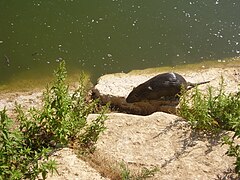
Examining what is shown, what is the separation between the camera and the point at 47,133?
4.98 metres

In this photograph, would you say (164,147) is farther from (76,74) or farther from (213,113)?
(76,74)

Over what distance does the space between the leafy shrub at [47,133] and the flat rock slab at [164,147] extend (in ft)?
0.82

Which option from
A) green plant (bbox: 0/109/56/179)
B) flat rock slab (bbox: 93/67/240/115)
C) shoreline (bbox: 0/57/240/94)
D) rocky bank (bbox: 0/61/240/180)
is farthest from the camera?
shoreline (bbox: 0/57/240/94)

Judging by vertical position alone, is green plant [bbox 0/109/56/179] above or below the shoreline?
below

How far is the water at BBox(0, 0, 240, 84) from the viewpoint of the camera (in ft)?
23.7

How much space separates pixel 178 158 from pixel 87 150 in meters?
0.99

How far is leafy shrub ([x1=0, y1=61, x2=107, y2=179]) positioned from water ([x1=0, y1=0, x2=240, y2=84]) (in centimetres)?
201

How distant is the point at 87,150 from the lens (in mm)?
4969

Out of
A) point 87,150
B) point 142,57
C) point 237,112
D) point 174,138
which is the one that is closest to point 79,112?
point 87,150

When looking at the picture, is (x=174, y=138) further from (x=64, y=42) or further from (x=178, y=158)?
(x=64, y=42)

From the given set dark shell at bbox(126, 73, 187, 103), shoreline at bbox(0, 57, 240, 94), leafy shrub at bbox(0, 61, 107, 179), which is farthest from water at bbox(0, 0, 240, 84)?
leafy shrub at bbox(0, 61, 107, 179)

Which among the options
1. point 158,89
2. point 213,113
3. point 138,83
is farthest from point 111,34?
point 213,113

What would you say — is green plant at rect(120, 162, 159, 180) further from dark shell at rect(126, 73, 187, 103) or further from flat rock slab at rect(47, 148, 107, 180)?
dark shell at rect(126, 73, 187, 103)

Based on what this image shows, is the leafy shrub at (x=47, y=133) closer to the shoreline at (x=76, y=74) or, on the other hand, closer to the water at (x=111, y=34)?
the shoreline at (x=76, y=74)
